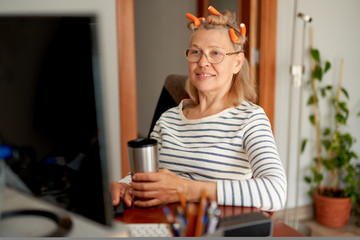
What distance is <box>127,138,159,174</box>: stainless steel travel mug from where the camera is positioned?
0.77 m

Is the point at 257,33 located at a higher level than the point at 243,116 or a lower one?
higher

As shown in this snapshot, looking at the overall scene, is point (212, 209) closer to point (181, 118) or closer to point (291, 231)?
point (291, 231)

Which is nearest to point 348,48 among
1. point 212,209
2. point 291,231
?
point 291,231

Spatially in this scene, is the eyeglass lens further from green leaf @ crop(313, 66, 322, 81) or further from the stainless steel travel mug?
green leaf @ crop(313, 66, 322, 81)

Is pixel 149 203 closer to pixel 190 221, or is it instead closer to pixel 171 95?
pixel 190 221

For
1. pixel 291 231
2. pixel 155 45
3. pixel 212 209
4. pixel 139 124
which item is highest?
pixel 155 45

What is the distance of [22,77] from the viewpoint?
422 mm

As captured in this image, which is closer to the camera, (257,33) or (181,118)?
(181,118)

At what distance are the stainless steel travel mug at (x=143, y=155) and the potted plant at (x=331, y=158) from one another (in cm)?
192

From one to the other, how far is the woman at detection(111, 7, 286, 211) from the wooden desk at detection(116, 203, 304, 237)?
16 millimetres

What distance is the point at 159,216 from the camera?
2.54 feet

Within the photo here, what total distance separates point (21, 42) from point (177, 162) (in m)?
0.82

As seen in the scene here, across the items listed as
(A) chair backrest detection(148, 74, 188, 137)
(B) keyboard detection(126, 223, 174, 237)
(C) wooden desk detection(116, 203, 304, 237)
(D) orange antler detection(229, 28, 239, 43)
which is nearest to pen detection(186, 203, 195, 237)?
(B) keyboard detection(126, 223, 174, 237)

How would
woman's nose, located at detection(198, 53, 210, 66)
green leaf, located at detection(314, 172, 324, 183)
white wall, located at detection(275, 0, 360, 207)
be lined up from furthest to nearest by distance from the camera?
green leaf, located at detection(314, 172, 324, 183), white wall, located at detection(275, 0, 360, 207), woman's nose, located at detection(198, 53, 210, 66)
